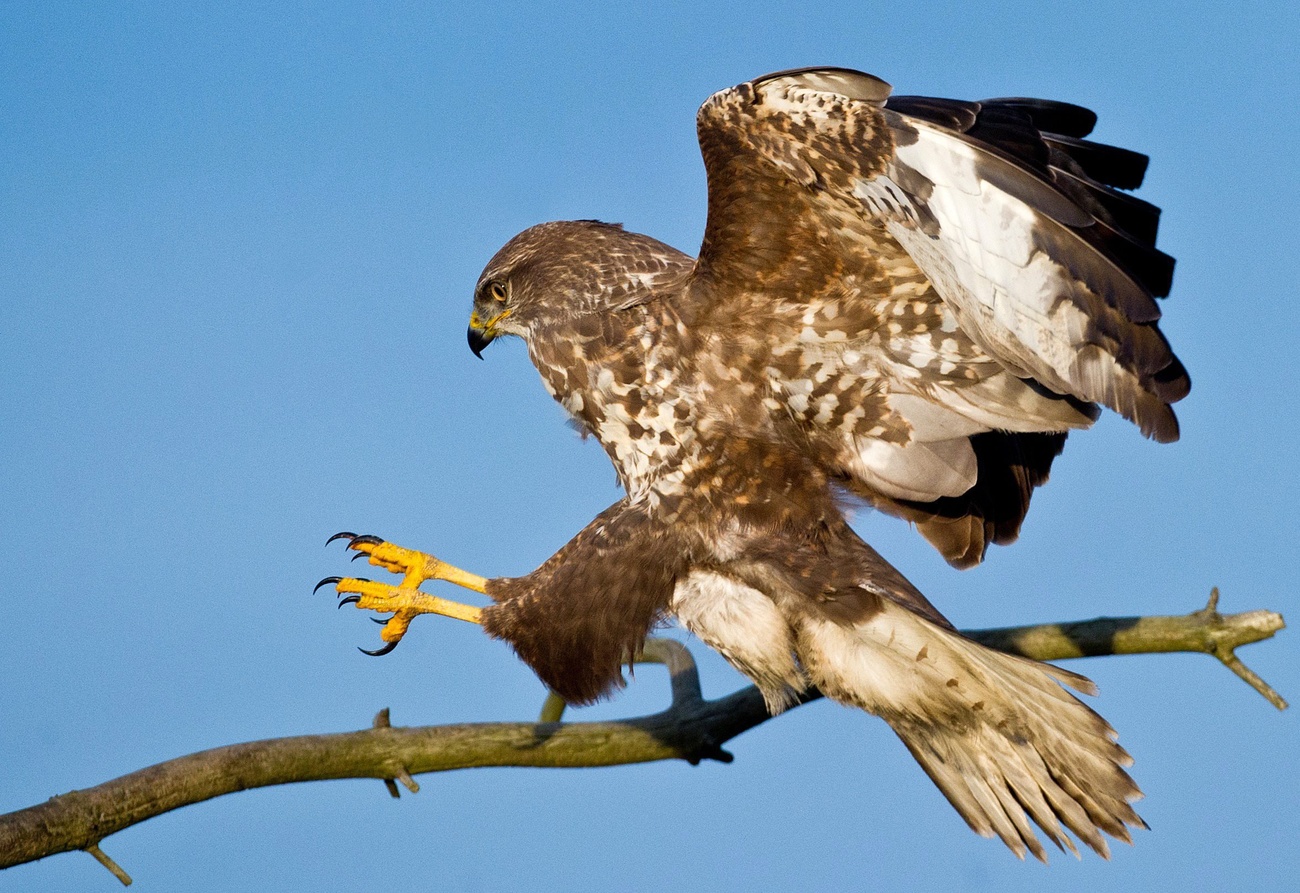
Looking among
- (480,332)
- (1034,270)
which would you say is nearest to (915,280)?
(1034,270)

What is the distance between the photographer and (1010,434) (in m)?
5.41

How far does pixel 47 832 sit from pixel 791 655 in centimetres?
260

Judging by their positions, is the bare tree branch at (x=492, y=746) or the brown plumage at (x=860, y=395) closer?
the brown plumage at (x=860, y=395)

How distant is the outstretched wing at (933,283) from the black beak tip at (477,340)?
1355 millimetres

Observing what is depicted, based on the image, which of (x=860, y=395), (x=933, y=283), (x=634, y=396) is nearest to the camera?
(x=933, y=283)

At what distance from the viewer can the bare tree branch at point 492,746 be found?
464 centimetres

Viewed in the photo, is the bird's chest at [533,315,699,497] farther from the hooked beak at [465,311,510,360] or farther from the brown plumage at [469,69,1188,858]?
the hooked beak at [465,311,510,360]

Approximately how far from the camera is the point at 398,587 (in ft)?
19.2

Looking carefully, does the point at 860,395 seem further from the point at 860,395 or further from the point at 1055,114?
the point at 1055,114

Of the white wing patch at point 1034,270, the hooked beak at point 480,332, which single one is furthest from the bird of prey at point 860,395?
the hooked beak at point 480,332

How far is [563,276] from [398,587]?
1477 millimetres

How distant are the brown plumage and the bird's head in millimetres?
21

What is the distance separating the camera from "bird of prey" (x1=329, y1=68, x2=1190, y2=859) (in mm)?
4160

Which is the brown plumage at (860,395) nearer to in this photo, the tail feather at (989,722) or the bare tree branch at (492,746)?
the tail feather at (989,722)
